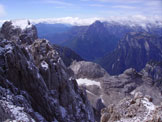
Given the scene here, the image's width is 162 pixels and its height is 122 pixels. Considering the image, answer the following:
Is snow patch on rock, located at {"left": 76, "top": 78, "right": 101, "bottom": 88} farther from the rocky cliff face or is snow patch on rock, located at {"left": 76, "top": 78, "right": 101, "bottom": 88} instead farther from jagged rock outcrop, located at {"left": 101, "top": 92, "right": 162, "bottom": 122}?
jagged rock outcrop, located at {"left": 101, "top": 92, "right": 162, "bottom": 122}

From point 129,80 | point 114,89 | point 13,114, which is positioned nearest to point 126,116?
point 13,114

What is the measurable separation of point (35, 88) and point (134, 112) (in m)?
15.0

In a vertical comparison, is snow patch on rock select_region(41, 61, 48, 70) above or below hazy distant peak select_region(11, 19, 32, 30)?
below

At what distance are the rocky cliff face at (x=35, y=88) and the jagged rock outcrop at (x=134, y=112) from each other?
943cm

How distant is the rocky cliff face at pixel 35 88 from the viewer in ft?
69.1

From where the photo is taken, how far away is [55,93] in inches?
1419

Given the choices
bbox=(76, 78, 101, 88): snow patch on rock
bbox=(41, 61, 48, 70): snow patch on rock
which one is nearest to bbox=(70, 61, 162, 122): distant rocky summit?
bbox=(76, 78, 101, 88): snow patch on rock

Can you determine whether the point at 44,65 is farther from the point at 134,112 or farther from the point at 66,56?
the point at 66,56

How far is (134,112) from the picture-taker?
21.4m

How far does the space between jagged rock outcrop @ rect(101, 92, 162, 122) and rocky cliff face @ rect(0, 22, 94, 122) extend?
9.43m

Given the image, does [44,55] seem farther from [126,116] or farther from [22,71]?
[126,116]

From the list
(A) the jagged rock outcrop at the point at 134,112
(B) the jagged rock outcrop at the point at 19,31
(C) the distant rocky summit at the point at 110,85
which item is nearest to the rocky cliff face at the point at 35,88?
(A) the jagged rock outcrop at the point at 134,112

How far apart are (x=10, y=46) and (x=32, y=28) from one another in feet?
119

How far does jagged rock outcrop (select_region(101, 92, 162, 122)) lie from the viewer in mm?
19703
